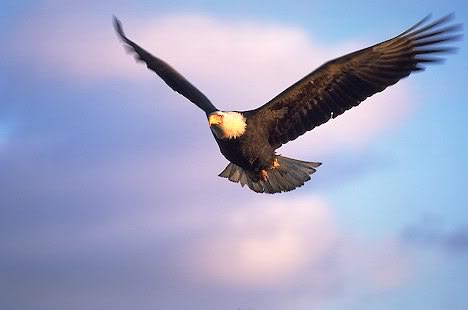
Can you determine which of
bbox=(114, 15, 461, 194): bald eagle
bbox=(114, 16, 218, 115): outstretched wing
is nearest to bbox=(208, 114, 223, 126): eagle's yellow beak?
bbox=(114, 15, 461, 194): bald eagle

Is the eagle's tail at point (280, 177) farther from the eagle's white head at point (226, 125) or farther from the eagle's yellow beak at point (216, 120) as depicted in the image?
the eagle's yellow beak at point (216, 120)

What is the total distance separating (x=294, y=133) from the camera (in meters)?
9.37

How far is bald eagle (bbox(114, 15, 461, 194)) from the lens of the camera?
342 inches

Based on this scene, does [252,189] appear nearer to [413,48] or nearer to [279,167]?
[279,167]

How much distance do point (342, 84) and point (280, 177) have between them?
134 cm

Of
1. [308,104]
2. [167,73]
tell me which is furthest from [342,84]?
[167,73]

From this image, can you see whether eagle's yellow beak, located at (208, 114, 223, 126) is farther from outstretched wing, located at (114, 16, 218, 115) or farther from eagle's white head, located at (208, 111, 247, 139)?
outstretched wing, located at (114, 16, 218, 115)

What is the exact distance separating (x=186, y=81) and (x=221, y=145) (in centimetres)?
174

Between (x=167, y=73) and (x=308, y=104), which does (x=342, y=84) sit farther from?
(x=167, y=73)

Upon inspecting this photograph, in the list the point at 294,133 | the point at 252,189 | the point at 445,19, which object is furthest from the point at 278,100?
the point at 445,19

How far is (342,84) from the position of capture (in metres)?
9.09

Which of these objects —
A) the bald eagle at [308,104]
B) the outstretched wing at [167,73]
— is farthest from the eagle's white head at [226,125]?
the outstretched wing at [167,73]

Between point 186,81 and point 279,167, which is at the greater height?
point 186,81

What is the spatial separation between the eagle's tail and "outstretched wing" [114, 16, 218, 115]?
98cm
